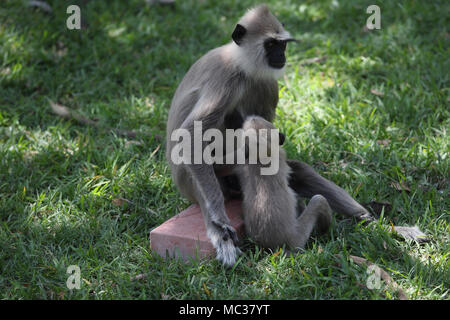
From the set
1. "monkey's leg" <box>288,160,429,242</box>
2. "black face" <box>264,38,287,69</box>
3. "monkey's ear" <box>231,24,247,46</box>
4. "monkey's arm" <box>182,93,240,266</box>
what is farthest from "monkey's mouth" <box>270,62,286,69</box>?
"monkey's leg" <box>288,160,429,242</box>

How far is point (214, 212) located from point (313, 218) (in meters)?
0.73

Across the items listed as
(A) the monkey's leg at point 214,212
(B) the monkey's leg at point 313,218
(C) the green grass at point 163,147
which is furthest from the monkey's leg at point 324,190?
(A) the monkey's leg at point 214,212

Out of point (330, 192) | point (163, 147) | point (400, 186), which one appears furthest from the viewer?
point (163, 147)

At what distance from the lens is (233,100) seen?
13.5ft

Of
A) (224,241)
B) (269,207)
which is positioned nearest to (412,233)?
(269,207)

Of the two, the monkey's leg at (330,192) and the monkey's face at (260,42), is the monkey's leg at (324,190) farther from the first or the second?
the monkey's face at (260,42)

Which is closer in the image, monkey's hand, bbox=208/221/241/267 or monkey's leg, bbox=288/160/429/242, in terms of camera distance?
monkey's hand, bbox=208/221/241/267

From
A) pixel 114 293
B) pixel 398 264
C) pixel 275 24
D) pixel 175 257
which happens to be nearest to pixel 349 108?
pixel 275 24

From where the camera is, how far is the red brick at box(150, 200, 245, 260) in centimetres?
384

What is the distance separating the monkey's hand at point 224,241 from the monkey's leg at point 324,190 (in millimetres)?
829

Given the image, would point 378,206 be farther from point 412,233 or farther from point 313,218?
point 313,218

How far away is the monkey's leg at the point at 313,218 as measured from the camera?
152 inches

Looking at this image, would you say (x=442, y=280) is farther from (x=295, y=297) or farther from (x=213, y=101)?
(x=213, y=101)

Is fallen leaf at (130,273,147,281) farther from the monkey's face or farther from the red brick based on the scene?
the monkey's face
